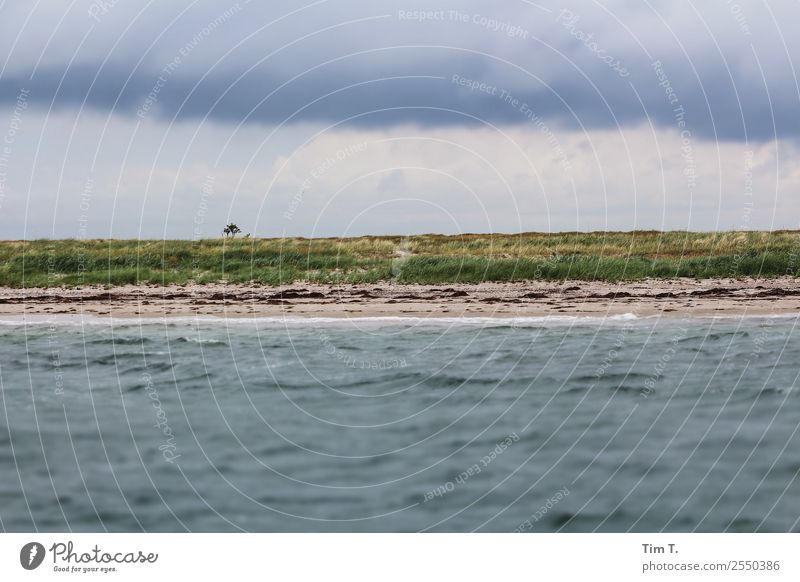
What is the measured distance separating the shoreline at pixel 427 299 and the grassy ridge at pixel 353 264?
1.09 metres

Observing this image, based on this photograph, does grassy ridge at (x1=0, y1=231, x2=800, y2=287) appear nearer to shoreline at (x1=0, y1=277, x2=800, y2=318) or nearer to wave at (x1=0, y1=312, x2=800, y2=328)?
shoreline at (x1=0, y1=277, x2=800, y2=318)

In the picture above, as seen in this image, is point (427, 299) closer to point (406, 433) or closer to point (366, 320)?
point (366, 320)

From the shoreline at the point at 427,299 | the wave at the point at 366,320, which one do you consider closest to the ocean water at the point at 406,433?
the wave at the point at 366,320

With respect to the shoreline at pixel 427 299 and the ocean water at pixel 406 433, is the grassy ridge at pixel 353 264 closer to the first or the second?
the shoreline at pixel 427 299

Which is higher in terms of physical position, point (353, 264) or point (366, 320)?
point (353, 264)

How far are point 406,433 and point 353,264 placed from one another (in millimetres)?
25888

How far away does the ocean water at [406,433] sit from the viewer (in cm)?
872

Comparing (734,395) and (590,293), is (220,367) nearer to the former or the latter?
(734,395)

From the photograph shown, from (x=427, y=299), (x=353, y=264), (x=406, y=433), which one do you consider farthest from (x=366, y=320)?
(x=353, y=264)

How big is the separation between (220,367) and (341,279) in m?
16.3

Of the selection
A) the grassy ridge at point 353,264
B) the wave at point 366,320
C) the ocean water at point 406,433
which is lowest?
the ocean water at point 406,433

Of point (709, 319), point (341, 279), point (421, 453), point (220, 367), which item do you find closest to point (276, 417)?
point (421, 453)

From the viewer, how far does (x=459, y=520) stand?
27.7ft

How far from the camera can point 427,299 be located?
28281mm
